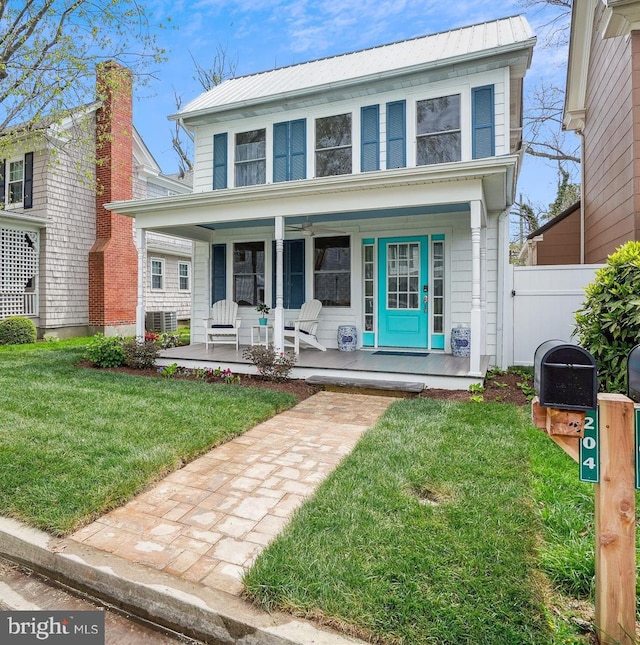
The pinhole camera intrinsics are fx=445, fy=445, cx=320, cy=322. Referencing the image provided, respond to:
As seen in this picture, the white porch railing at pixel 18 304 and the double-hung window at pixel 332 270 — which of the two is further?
the white porch railing at pixel 18 304

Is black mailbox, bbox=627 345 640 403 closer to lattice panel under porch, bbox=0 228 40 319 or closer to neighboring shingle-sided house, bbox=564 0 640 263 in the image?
neighboring shingle-sided house, bbox=564 0 640 263

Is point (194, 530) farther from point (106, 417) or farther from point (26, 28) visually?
point (26, 28)

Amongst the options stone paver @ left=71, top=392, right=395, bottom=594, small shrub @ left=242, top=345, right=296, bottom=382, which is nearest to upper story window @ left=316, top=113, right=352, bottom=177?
small shrub @ left=242, top=345, right=296, bottom=382

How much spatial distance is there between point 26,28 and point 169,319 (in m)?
8.33

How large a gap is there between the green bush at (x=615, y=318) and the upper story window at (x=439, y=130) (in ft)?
11.8

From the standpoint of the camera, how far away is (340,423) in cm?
481

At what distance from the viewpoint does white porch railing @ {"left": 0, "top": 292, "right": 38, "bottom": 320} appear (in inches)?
455

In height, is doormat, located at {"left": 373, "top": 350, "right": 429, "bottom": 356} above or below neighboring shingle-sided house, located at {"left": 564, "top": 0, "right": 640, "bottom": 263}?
below

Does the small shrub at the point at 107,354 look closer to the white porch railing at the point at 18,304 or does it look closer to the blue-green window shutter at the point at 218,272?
the blue-green window shutter at the point at 218,272

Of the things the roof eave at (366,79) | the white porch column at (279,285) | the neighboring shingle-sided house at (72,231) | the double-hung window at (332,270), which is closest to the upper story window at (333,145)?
the roof eave at (366,79)

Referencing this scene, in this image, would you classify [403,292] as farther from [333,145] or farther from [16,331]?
[16,331]

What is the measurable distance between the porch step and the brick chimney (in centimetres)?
876

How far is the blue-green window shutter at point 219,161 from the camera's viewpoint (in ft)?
30.1

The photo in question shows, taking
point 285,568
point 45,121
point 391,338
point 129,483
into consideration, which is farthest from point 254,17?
point 285,568
